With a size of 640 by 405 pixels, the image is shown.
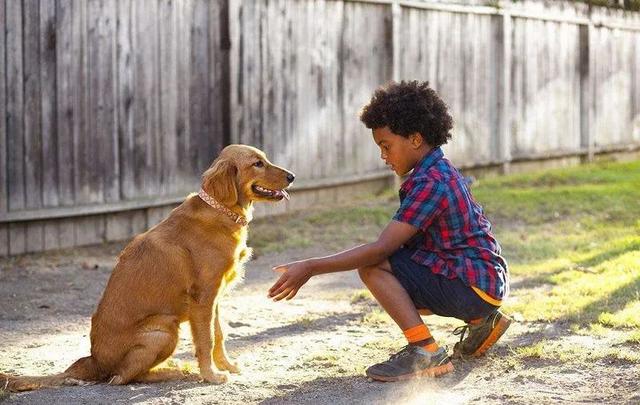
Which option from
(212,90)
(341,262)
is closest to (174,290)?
(341,262)

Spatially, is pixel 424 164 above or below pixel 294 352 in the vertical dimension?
above

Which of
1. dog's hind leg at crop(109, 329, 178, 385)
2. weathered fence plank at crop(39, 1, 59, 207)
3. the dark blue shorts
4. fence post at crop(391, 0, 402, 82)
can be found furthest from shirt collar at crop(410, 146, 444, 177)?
fence post at crop(391, 0, 402, 82)

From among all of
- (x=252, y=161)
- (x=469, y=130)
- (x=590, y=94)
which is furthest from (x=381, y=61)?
(x=252, y=161)

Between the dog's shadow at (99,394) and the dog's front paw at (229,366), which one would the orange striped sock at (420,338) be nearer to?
the dog's front paw at (229,366)

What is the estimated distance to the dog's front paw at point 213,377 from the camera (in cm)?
566

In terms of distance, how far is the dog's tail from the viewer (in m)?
5.39

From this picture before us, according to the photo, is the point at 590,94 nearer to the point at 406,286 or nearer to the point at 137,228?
the point at 137,228

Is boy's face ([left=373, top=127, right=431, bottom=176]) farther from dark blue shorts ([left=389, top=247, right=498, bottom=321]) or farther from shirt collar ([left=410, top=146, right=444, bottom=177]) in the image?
dark blue shorts ([left=389, top=247, right=498, bottom=321])

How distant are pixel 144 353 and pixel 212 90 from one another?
6.20 meters

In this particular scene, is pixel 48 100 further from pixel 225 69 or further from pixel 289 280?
pixel 289 280

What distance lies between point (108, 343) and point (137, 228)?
5251 millimetres

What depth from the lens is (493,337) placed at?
19.8ft

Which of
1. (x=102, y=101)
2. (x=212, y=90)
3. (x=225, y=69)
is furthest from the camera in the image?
(x=225, y=69)

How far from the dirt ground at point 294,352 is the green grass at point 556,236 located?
17.3 inches
